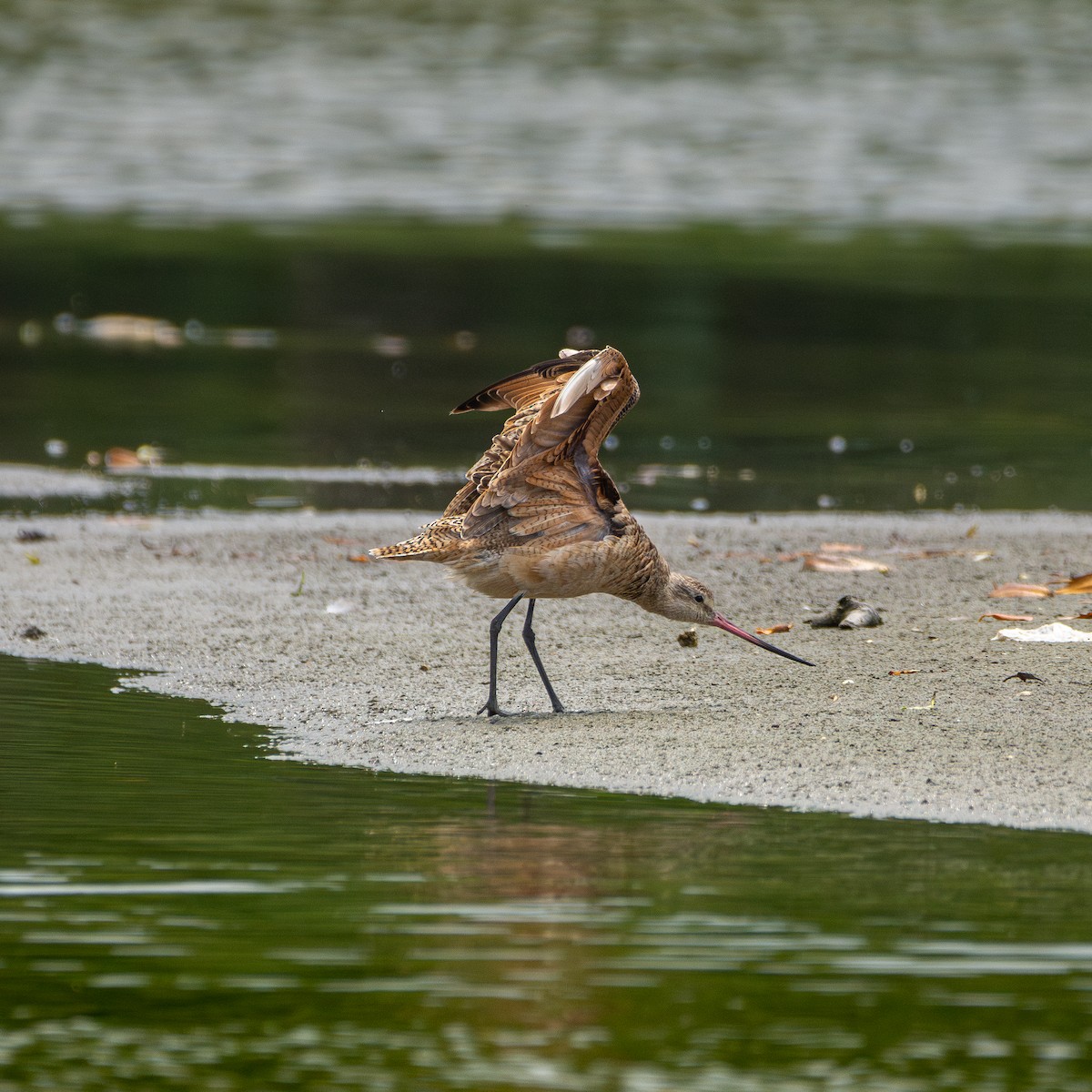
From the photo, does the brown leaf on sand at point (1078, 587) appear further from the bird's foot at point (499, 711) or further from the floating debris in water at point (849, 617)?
the bird's foot at point (499, 711)

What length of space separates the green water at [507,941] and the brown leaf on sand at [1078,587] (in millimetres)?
3392

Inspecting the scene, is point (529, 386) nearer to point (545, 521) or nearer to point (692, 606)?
point (545, 521)

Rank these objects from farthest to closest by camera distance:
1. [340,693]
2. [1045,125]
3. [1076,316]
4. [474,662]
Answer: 1. [1045,125]
2. [1076,316]
3. [474,662]
4. [340,693]

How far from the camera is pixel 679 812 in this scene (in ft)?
19.8

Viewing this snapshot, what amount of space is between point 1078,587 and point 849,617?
121cm

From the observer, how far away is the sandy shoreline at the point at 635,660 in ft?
21.1

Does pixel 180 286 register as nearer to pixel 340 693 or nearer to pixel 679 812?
pixel 340 693

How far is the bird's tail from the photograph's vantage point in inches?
291

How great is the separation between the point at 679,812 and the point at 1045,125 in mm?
32728

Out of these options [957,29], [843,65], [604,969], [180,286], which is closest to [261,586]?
[604,969]

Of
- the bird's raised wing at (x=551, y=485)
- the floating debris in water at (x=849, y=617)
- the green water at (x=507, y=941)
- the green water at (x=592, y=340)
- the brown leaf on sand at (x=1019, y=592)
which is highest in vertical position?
the green water at (x=592, y=340)

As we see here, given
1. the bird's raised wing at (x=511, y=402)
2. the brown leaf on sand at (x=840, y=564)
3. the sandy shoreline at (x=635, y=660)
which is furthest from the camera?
the brown leaf on sand at (x=840, y=564)

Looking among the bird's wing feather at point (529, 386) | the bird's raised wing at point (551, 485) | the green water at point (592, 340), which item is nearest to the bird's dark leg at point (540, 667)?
the bird's raised wing at point (551, 485)

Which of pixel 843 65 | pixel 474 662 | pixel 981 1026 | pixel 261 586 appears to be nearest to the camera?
pixel 981 1026
